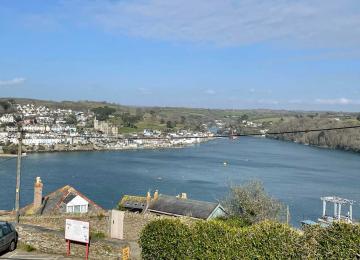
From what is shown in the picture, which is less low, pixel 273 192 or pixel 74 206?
pixel 74 206

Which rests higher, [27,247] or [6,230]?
[6,230]

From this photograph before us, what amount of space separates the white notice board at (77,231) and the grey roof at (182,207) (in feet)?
46.3

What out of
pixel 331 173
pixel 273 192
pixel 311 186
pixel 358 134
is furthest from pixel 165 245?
pixel 358 134

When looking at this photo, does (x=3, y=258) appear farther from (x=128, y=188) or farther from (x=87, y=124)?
(x=87, y=124)

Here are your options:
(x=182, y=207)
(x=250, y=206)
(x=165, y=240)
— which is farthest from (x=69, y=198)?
(x=165, y=240)

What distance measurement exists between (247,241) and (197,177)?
69.0m

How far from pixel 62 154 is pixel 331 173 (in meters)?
69.9

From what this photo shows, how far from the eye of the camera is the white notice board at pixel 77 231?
14.6 m

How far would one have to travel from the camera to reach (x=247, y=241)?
44.0 ft

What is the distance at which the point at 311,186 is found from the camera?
244 ft

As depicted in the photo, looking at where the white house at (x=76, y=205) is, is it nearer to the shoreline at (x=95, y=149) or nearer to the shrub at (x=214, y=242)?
the shrub at (x=214, y=242)

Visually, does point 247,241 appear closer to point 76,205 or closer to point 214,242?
point 214,242

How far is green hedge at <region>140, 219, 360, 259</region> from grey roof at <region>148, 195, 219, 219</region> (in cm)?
1381

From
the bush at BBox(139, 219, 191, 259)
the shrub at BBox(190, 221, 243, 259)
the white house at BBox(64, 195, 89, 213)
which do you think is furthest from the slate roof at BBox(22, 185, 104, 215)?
the shrub at BBox(190, 221, 243, 259)
